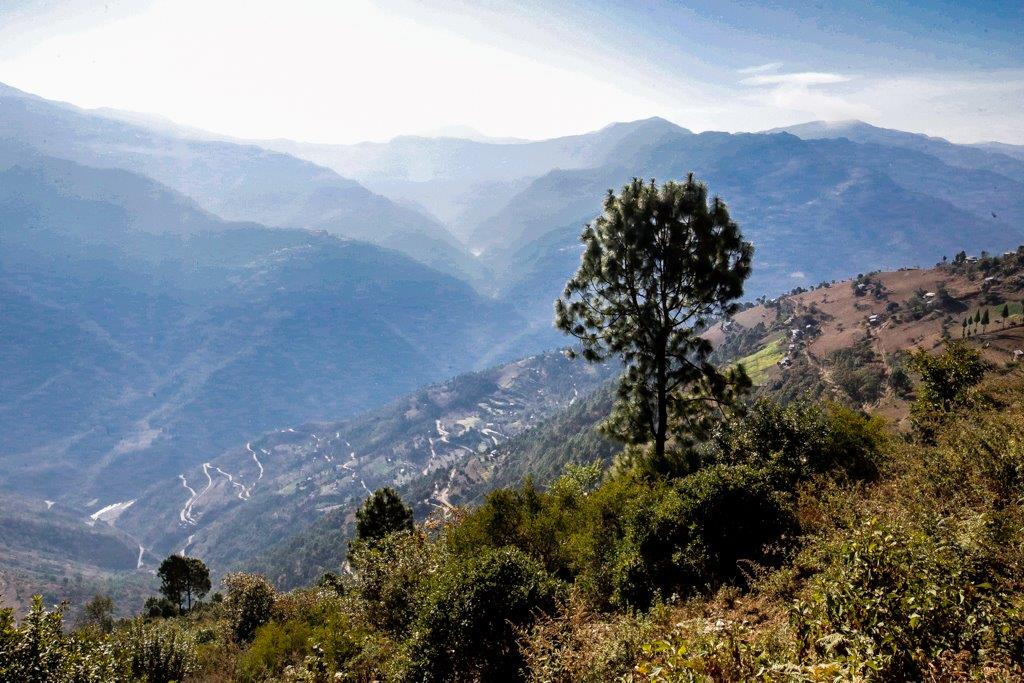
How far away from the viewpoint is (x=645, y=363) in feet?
74.4

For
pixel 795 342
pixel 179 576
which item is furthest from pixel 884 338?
pixel 179 576

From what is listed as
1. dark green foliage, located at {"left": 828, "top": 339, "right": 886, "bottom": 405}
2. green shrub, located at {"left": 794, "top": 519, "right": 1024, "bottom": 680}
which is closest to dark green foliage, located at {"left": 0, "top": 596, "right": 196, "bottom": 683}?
green shrub, located at {"left": 794, "top": 519, "right": 1024, "bottom": 680}

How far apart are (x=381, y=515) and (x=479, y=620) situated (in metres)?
39.1

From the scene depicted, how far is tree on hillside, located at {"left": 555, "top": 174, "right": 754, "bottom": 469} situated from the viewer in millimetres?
20266

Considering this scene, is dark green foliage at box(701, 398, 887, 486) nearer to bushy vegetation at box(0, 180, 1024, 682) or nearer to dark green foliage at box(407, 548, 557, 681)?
bushy vegetation at box(0, 180, 1024, 682)

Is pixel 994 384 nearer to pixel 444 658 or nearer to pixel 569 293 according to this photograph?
pixel 569 293

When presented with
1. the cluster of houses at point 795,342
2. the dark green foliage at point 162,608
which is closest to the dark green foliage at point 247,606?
the dark green foliage at point 162,608

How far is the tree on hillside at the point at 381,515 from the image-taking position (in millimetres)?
46994

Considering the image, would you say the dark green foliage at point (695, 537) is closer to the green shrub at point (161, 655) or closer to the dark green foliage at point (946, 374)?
the dark green foliage at point (946, 374)

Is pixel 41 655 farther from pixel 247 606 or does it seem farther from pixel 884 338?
pixel 884 338

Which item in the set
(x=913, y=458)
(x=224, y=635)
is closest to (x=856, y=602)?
(x=913, y=458)

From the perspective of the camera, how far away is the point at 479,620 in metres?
11.5

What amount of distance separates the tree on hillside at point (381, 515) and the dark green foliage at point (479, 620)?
36.4m

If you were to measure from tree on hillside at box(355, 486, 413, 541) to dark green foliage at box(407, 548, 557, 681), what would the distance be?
36441 millimetres
